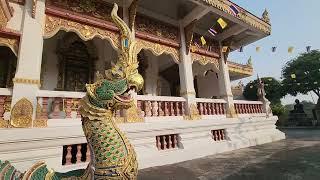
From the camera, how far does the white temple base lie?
3572 mm

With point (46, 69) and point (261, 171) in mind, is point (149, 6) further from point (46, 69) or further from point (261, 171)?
point (261, 171)

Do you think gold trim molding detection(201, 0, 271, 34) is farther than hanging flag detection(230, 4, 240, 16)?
No

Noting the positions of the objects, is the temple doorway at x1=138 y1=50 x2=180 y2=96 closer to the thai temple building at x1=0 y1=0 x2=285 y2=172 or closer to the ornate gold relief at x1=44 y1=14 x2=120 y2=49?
the thai temple building at x1=0 y1=0 x2=285 y2=172

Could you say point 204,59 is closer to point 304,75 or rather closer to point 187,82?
point 187,82

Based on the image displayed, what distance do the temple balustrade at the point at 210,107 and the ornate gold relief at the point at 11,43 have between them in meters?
5.04

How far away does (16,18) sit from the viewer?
4211 mm

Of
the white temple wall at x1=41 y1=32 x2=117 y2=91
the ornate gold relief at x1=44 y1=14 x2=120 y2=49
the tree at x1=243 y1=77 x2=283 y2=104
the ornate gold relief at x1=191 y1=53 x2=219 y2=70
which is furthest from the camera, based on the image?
the tree at x1=243 y1=77 x2=283 y2=104

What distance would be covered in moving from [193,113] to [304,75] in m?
28.3

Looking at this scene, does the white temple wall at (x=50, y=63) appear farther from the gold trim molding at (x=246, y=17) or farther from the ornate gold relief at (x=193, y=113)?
the gold trim molding at (x=246, y=17)

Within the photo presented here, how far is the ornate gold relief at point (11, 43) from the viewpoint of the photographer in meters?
4.05

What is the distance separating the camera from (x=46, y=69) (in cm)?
635

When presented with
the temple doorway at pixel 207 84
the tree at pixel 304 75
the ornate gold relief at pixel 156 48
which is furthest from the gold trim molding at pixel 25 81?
the tree at pixel 304 75

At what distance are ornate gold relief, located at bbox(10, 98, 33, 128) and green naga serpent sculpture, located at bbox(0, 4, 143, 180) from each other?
7.92ft

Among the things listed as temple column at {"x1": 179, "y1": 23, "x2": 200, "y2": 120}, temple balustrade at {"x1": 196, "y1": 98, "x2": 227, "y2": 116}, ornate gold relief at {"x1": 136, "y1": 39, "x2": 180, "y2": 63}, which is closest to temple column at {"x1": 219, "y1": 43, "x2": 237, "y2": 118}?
temple balustrade at {"x1": 196, "y1": 98, "x2": 227, "y2": 116}
